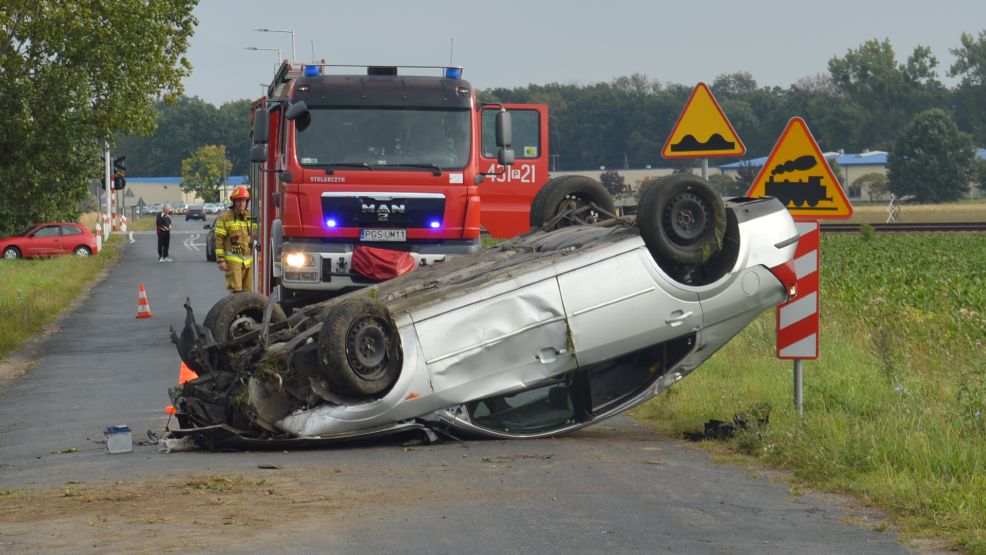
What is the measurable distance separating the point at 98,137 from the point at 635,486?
Result: 36.8 m

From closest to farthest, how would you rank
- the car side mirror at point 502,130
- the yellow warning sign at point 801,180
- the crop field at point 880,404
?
the crop field at point 880,404 → the yellow warning sign at point 801,180 → the car side mirror at point 502,130

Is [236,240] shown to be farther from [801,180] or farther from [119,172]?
[119,172]

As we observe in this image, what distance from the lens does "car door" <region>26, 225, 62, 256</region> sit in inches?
1752

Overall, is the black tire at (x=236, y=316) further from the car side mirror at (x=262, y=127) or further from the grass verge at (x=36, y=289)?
the grass verge at (x=36, y=289)

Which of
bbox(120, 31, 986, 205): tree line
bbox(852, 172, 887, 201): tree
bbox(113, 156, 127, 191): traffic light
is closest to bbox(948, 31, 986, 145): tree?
bbox(120, 31, 986, 205): tree line

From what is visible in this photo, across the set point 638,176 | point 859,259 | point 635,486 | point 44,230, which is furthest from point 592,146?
point 635,486

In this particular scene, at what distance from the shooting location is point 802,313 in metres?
10.8

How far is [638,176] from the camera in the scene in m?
130

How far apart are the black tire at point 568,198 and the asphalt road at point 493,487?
185cm

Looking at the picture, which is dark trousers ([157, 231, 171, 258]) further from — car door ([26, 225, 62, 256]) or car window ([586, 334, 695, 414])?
car window ([586, 334, 695, 414])

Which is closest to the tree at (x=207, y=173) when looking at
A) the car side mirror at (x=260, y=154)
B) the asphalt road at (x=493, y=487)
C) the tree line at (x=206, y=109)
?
the tree line at (x=206, y=109)

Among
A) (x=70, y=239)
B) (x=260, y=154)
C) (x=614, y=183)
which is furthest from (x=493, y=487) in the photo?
(x=614, y=183)

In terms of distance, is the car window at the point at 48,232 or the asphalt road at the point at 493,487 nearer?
the asphalt road at the point at 493,487

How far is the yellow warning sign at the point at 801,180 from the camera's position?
10805mm
